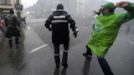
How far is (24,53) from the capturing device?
13.5 m

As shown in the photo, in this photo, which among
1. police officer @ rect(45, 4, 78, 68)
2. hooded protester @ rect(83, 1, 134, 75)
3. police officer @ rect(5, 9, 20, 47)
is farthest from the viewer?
police officer @ rect(5, 9, 20, 47)

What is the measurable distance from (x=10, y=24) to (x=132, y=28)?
91.4ft

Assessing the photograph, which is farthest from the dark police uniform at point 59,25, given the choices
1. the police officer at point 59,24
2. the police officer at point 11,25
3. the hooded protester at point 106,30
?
the police officer at point 11,25

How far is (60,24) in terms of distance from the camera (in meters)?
9.70

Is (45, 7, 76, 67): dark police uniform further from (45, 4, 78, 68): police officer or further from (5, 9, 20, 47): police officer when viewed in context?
(5, 9, 20, 47): police officer

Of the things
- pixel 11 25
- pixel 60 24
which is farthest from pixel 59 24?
pixel 11 25

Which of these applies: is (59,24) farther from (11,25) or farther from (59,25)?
(11,25)

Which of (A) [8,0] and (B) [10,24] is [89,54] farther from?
(A) [8,0]

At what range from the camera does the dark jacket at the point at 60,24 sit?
9664 millimetres

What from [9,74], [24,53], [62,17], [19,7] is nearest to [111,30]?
[62,17]

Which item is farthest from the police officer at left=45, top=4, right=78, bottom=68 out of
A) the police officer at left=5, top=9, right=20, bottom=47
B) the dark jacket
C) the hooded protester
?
the police officer at left=5, top=9, right=20, bottom=47

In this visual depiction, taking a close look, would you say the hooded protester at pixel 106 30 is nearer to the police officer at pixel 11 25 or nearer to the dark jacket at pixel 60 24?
the dark jacket at pixel 60 24

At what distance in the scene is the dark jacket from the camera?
9.66 metres

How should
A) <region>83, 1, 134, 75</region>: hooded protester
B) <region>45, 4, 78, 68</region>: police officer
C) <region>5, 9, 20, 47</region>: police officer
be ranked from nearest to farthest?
1. <region>83, 1, 134, 75</region>: hooded protester
2. <region>45, 4, 78, 68</region>: police officer
3. <region>5, 9, 20, 47</region>: police officer
